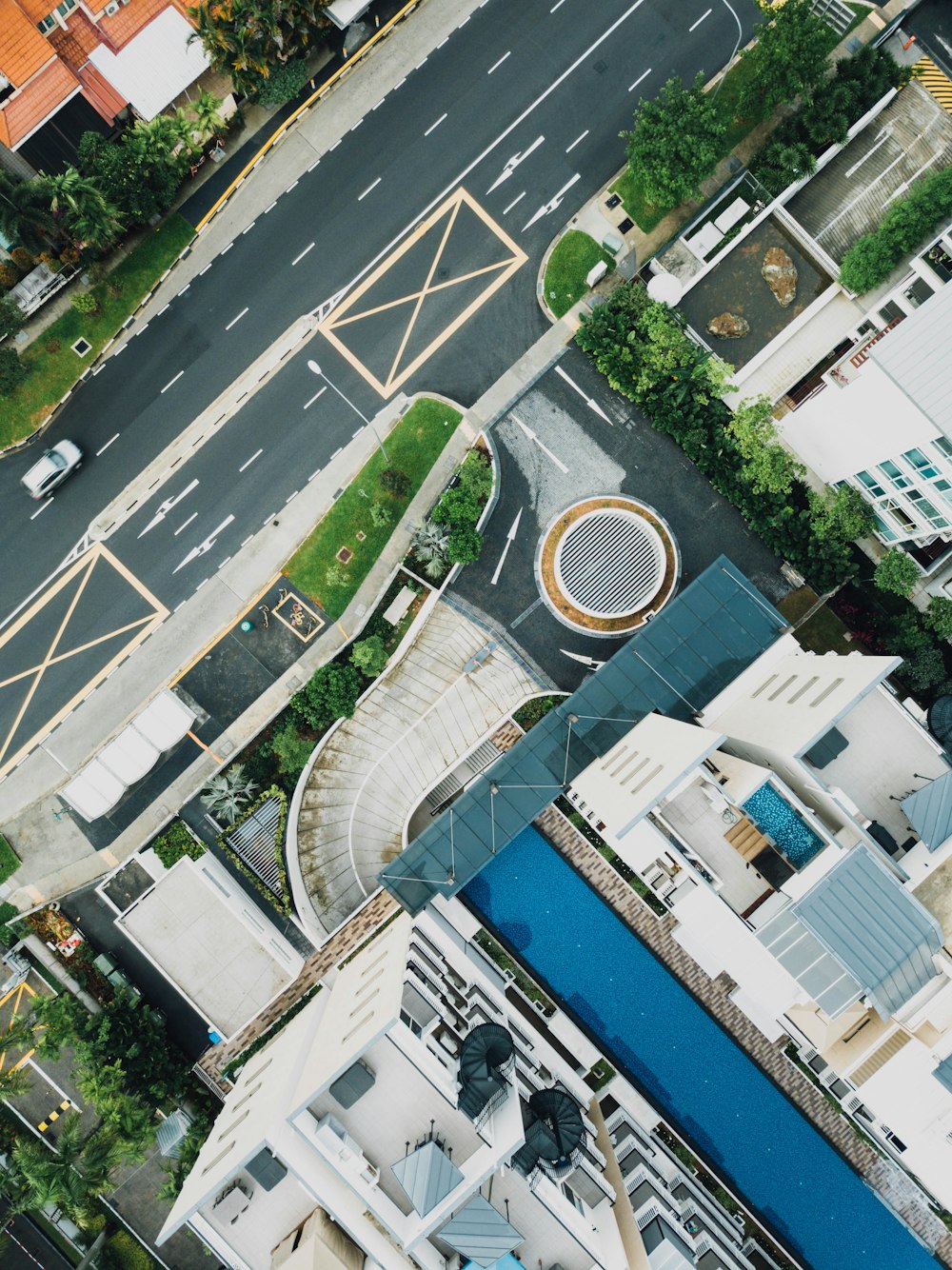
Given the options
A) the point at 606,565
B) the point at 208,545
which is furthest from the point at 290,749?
the point at 606,565

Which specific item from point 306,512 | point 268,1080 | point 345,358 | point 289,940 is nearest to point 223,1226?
point 268,1080

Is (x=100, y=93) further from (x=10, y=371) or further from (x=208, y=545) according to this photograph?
(x=208, y=545)

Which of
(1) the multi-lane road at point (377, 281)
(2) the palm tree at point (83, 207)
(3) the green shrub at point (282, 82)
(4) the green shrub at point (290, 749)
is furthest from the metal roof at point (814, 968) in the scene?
(3) the green shrub at point (282, 82)

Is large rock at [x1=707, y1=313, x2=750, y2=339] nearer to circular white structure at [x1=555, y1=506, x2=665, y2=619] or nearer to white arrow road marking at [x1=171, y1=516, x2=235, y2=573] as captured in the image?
circular white structure at [x1=555, y1=506, x2=665, y2=619]

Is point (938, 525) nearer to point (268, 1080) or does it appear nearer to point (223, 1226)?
point (268, 1080)

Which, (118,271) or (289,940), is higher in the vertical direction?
(118,271)

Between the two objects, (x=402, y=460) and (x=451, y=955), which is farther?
(x=402, y=460)
